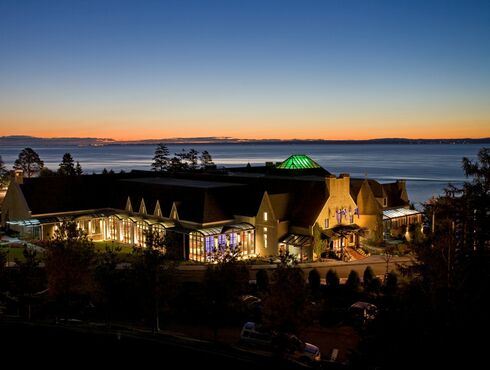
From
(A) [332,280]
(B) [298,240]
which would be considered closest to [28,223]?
(B) [298,240]

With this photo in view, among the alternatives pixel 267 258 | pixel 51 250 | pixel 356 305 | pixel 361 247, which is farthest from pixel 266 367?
pixel 361 247

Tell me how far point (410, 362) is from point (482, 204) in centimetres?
1810

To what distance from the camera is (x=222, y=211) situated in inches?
2382

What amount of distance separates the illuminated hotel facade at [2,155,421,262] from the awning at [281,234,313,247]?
0.35 ft

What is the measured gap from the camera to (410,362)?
21266 millimetres

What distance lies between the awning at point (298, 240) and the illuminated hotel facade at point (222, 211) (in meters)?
0.11

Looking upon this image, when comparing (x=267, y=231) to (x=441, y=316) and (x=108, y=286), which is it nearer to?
(x=108, y=286)

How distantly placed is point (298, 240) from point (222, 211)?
9.72 metres

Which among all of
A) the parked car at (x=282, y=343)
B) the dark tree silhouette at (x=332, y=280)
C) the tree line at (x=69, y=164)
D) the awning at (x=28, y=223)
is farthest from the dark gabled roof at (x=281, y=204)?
the tree line at (x=69, y=164)

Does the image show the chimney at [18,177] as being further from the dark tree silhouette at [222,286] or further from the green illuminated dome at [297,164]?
the dark tree silhouette at [222,286]

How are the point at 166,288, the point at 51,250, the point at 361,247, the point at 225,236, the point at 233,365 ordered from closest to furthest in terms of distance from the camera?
the point at 233,365
the point at 166,288
the point at 51,250
the point at 225,236
the point at 361,247

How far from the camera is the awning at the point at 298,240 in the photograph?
184ft

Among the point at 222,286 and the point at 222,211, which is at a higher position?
the point at 222,211

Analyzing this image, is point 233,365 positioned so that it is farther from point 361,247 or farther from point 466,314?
point 361,247
